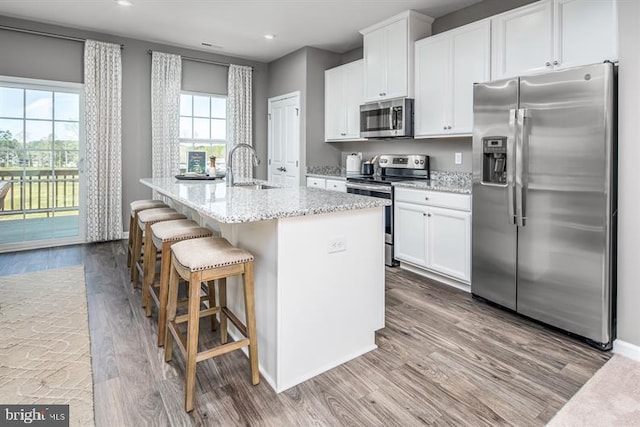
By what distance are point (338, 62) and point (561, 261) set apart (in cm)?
423

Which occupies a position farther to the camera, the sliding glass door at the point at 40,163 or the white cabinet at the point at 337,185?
the white cabinet at the point at 337,185

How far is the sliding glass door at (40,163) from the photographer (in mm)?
4535

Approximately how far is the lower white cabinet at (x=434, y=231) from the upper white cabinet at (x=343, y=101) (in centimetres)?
150

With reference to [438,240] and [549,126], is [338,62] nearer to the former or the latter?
[438,240]

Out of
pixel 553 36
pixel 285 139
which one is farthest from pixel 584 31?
pixel 285 139

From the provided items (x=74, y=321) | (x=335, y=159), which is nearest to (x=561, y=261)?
(x=74, y=321)

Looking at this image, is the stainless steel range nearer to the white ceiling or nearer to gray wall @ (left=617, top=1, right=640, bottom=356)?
the white ceiling

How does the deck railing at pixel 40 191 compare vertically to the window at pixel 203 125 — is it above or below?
below

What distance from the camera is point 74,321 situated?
8.73 ft

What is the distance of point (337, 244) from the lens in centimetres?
210

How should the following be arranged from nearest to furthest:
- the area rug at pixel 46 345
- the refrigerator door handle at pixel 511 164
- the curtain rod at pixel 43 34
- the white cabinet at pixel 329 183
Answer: the area rug at pixel 46 345 → the refrigerator door handle at pixel 511 164 → the curtain rod at pixel 43 34 → the white cabinet at pixel 329 183

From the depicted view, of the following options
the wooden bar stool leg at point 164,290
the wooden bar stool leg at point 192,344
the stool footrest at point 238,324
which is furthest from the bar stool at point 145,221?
the wooden bar stool leg at point 192,344

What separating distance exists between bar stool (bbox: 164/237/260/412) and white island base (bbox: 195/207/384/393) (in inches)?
4.6

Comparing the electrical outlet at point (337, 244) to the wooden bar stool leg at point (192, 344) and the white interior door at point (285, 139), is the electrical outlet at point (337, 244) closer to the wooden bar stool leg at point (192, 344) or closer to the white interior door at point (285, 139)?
the wooden bar stool leg at point (192, 344)
